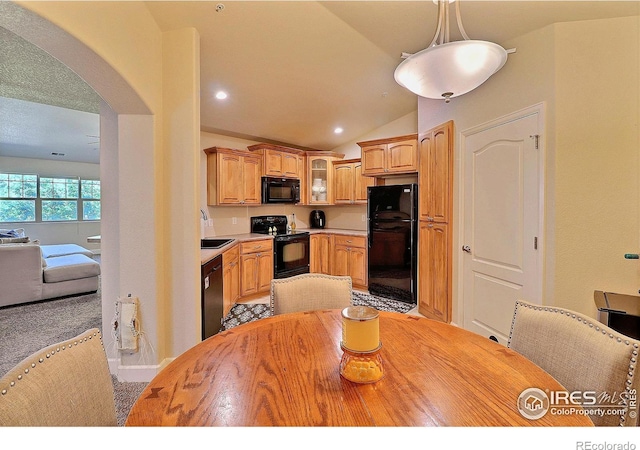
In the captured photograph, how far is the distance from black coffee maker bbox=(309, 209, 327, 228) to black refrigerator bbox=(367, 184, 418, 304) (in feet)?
4.91

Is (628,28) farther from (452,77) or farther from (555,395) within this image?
(555,395)

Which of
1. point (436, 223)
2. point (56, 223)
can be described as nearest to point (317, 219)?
point (436, 223)

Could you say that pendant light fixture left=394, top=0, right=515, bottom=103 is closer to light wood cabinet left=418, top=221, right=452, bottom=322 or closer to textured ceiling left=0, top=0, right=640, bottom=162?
textured ceiling left=0, top=0, right=640, bottom=162

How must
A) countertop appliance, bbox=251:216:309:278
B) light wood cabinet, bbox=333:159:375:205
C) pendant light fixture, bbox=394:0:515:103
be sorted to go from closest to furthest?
pendant light fixture, bbox=394:0:515:103 < countertop appliance, bbox=251:216:309:278 < light wood cabinet, bbox=333:159:375:205

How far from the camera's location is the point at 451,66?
127 cm

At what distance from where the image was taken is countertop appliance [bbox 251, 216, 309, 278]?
13.7ft

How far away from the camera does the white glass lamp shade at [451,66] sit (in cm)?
121

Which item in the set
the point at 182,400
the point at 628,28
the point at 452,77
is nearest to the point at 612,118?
the point at 628,28

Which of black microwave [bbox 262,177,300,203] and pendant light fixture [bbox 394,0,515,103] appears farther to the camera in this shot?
black microwave [bbox 262,177,300,203]

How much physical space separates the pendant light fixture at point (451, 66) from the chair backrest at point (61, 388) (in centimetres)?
162

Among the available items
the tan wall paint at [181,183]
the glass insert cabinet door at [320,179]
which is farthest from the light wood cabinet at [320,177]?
the tan wall paint at [181,183]

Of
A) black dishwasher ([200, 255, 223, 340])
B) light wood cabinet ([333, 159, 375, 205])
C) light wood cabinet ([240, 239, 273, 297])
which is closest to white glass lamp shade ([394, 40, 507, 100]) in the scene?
black dishwasher ([200, 255, 223, 340])

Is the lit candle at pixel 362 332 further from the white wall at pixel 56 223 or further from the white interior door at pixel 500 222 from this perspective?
the white wall at pixel 56 223
